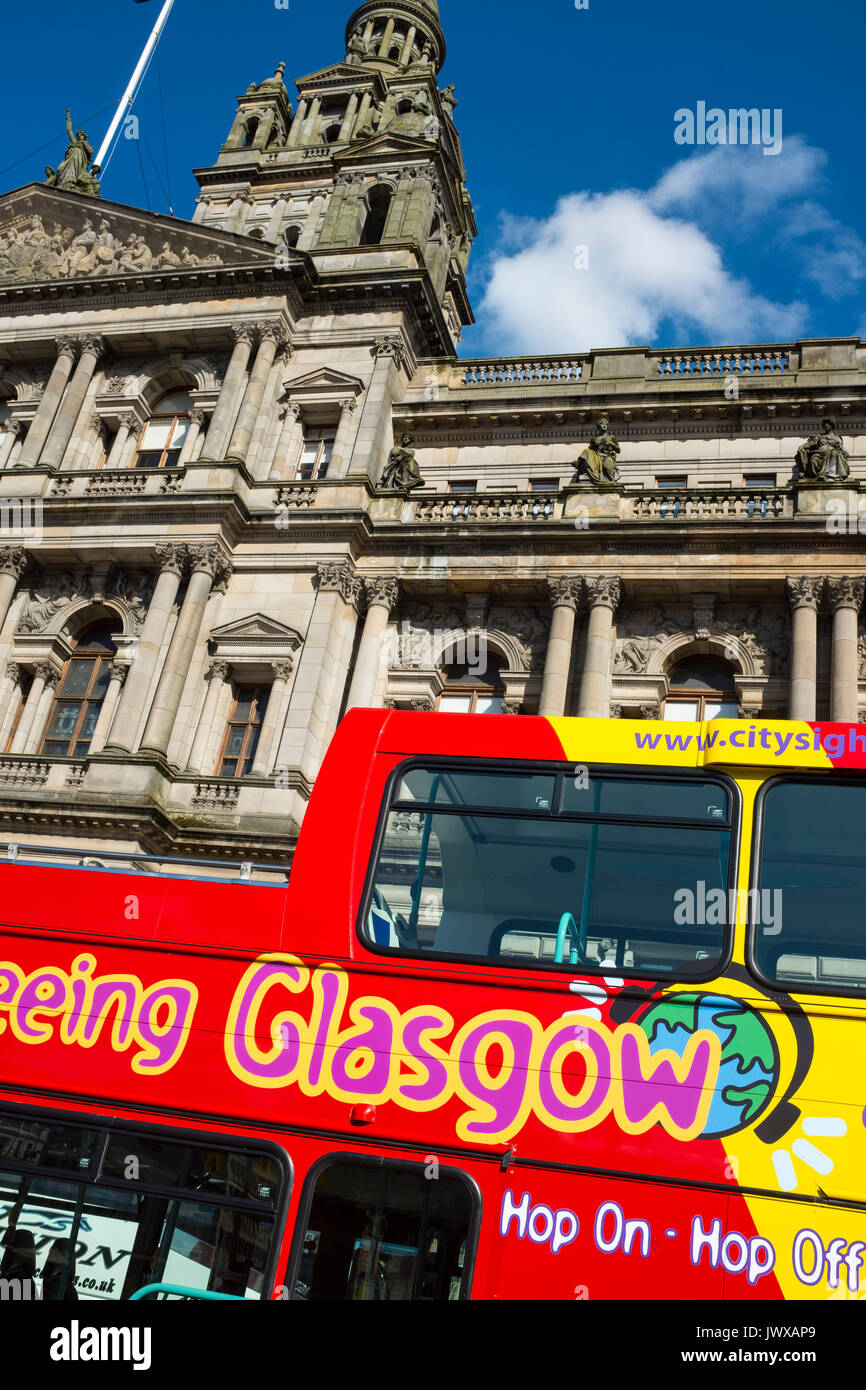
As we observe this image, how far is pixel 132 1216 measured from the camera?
598 centimetres

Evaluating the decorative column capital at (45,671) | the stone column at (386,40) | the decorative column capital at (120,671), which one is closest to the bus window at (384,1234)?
the decorative column capital at (120,671)

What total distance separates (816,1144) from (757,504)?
1771 cm

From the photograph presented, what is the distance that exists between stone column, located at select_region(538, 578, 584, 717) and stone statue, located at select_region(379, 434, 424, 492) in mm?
4303

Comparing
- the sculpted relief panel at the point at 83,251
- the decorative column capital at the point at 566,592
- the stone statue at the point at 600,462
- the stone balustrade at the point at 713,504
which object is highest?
the sculpted relief panel at the point at 83,251

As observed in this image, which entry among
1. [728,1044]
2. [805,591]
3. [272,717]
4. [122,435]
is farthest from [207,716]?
[728,1044]

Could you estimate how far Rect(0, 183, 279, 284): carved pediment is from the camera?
→ 27.0 meters

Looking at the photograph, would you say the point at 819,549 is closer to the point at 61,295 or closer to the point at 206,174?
the point at 61,295

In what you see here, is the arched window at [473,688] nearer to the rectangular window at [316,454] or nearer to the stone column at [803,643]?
the stone column at [803,643]

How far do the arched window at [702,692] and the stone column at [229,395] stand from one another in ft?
37.4

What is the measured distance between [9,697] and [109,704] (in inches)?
103

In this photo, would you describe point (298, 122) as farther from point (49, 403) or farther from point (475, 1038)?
point (475, 1038)

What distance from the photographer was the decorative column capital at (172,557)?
2325 centimetres

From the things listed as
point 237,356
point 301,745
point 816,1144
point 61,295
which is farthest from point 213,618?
point 816,1144
